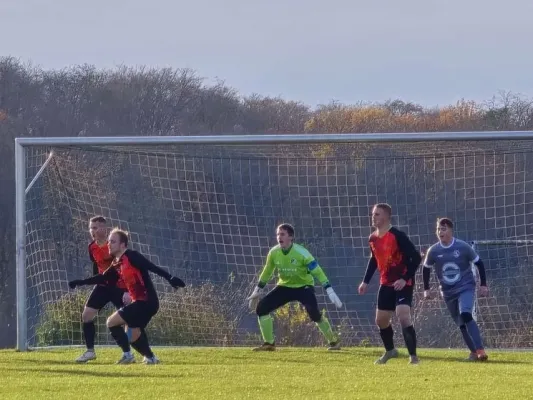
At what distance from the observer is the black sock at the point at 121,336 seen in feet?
37.2

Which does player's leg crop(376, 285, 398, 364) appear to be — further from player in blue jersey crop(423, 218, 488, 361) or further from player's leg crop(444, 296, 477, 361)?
player's leg crop(444, 296, 477, 361)

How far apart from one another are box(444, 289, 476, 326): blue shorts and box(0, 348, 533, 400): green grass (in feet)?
→ 1.60

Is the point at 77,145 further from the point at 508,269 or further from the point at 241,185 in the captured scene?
the point at 508,269

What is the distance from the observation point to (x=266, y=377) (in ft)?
31.6

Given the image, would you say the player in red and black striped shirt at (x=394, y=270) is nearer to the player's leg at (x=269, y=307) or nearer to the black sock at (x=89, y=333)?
the player's leg at (x=269, y=307)

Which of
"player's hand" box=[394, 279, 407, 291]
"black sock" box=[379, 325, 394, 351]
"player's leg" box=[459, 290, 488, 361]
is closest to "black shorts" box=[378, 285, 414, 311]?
"player's hand" box=[394, 279, 407, 291]

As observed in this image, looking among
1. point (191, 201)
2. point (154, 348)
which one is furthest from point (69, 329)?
point (191, 201)

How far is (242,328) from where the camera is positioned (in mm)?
17781

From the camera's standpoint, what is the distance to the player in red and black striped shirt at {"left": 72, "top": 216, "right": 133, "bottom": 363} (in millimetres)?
11961

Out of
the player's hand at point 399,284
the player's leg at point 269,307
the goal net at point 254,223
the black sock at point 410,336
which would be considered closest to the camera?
the player's hand at point 399,284

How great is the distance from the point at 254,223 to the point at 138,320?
886 centimetres

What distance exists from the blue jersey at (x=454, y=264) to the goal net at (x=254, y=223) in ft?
9.99

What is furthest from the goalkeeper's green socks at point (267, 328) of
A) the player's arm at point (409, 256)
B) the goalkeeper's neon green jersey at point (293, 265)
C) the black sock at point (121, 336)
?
the player's arm at point (409, 256)

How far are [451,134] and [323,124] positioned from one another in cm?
2471
